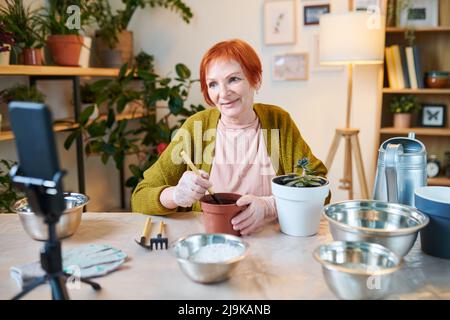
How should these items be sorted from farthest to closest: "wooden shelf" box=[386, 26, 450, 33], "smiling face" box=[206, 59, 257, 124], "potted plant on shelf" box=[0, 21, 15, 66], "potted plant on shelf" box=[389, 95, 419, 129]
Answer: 1. "potted plant on shelf" box=[389, 95, 419, 129]
2. "wooden shelf" box=[386, 26, 450, 33]
3. "potted plant on shelf" box=[0, 21, 15, 66]
4. "smiling face" box=[206, 59, 257, 124]

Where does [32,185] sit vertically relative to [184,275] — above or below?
above

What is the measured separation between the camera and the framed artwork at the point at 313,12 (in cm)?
315

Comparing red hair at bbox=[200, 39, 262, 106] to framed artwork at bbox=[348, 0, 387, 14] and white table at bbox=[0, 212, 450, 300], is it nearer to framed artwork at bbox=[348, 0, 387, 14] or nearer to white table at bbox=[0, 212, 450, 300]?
white table at bbox=[0, 212, 450, 300]

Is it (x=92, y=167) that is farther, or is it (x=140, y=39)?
(x=140, y=39)

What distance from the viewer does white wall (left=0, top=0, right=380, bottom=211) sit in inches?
126

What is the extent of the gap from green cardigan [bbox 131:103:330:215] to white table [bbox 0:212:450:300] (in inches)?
12.0

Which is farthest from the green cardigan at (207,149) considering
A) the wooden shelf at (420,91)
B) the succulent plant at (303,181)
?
the wooden shelf at (420,91)

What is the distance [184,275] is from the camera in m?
0.88

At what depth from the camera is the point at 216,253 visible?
894mm

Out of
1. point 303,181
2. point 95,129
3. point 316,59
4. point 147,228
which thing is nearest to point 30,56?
point 95,129

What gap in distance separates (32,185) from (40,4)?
2369 mm

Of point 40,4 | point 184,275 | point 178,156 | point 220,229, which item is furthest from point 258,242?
point 40,4

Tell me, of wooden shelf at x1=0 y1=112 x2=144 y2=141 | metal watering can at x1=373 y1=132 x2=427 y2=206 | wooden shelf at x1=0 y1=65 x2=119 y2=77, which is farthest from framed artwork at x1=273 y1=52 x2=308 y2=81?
metal watering can at x1=373 y1=132 x2=427 y2=206

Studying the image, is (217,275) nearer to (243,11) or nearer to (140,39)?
(243,11)
